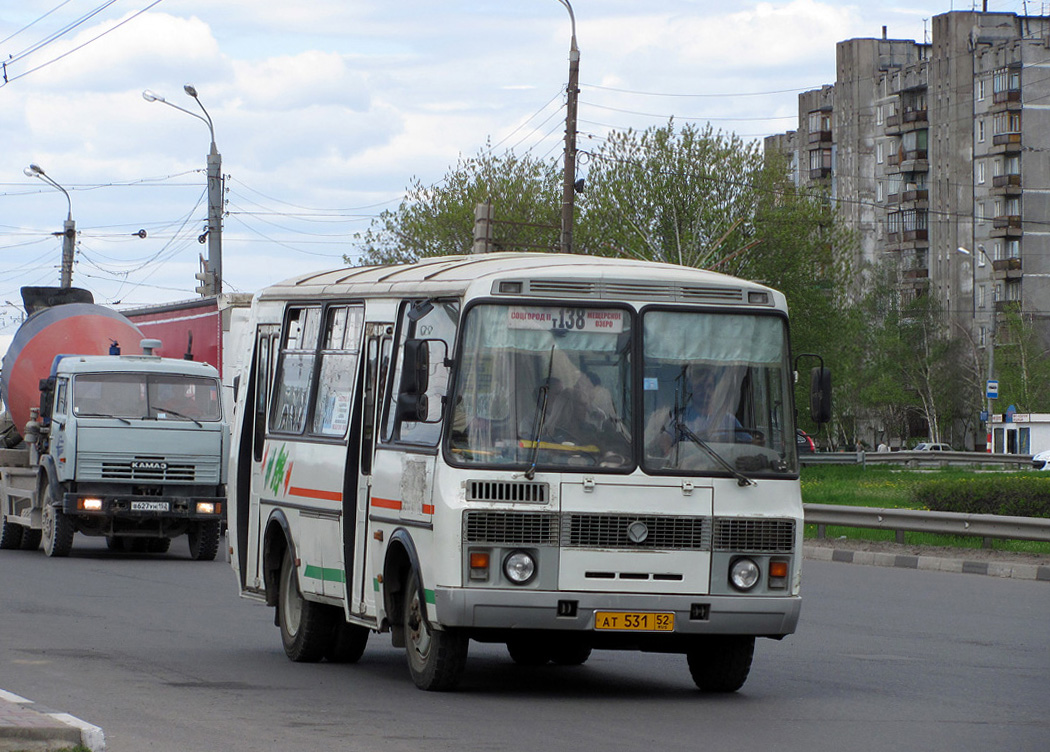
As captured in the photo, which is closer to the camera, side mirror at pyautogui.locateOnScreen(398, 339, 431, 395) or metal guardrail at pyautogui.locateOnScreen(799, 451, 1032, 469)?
side mirror at pyautogui.locateOnScreen(398, 339, 431, 395)

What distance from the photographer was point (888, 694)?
439 inches

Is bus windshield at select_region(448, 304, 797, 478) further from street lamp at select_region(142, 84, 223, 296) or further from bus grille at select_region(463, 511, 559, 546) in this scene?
street lamp at select_region(142, 84, 223, 296)

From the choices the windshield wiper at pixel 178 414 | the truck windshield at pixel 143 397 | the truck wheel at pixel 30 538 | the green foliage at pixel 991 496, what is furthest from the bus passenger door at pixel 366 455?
the green foliage at pixel 991 496

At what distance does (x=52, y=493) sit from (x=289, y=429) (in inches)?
462

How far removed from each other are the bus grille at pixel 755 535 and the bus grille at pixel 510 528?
94 centimetres

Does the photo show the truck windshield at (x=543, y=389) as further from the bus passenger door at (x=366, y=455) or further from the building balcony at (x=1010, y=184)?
the building balcony at (x=1010, y=184)

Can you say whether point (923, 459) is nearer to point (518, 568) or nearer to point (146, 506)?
point (146, 506)

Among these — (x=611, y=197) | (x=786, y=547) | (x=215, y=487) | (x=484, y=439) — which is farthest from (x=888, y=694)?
(x=611, y=197)

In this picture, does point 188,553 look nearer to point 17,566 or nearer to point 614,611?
point 17,566

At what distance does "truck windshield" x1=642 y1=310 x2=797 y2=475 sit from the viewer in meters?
10.5

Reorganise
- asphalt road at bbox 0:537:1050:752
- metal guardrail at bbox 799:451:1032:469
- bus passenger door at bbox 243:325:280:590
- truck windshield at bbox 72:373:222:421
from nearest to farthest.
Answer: asphalt road at bbox 0:537:1050:752 < bus passenger door at bbox 243:325:280:590 < truck windshield at bbox 72:373:222:421 < metal guardrail at bbox 799:451:1032:469

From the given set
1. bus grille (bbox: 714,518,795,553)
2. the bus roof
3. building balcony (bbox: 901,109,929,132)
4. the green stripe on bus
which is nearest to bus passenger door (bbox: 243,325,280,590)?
the green stripe on bus

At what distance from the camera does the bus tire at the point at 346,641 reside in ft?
41.0

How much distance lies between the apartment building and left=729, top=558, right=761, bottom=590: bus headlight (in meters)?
86.9
